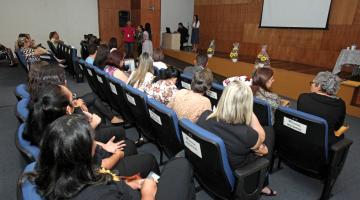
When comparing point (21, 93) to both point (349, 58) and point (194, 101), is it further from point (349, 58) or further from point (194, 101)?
point (349, 58)

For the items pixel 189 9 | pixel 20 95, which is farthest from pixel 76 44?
pixel 20 95

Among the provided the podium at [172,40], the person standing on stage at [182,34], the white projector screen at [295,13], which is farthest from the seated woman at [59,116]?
the person standing on stage at [182,34]

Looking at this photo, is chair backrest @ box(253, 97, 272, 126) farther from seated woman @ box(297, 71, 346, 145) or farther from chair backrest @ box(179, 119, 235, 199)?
chair backrest @ box(179, 119, 235, 199)

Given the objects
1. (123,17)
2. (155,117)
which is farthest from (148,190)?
(123,17)

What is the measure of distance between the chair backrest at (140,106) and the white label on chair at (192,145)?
0.62 meters

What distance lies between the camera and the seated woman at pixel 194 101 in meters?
2.06

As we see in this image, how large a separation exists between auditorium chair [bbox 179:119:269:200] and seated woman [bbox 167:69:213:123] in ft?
1.51

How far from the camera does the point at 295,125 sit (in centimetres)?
192

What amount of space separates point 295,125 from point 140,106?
1.31m

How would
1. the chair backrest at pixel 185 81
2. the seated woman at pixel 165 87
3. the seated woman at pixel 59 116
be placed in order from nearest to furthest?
the seated woman at pixel 59 116, the seated woman at pixel 165 87, the chair backrest at pixel 185 81

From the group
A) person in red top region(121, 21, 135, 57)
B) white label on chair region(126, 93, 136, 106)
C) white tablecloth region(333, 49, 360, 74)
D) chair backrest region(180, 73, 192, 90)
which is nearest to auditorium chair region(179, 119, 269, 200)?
white label on chair region(126, 93, 136, 106)

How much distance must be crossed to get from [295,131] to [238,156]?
0.72m

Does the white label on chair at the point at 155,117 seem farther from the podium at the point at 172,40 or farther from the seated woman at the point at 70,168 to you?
the podium at the point at 172,40

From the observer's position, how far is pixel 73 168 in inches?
36.0
